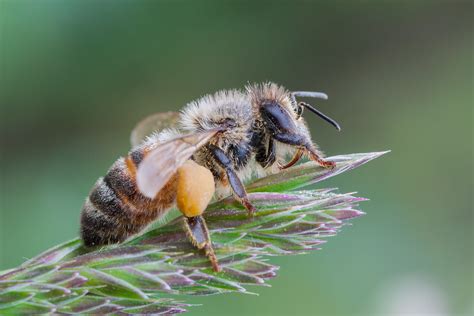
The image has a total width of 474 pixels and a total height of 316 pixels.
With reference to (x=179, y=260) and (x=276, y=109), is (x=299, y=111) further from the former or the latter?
(x=179, y=260)

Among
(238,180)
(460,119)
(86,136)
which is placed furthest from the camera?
(460,119)

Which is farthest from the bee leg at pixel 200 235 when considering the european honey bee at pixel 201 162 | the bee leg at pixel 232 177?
the bee leg at pixel 232 177

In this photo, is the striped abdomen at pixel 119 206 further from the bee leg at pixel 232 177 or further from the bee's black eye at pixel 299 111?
the bee's black eye at pixel 299 111

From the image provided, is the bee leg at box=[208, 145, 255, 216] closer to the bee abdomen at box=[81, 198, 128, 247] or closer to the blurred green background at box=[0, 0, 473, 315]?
the bee abdomen at box=[81, 198, 128, 247]

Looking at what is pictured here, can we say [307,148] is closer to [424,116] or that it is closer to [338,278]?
[338,278]

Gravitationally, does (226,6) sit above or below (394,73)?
above

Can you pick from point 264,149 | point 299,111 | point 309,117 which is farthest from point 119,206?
point 309,117

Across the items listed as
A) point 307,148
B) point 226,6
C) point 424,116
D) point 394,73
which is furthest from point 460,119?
point 307,148
